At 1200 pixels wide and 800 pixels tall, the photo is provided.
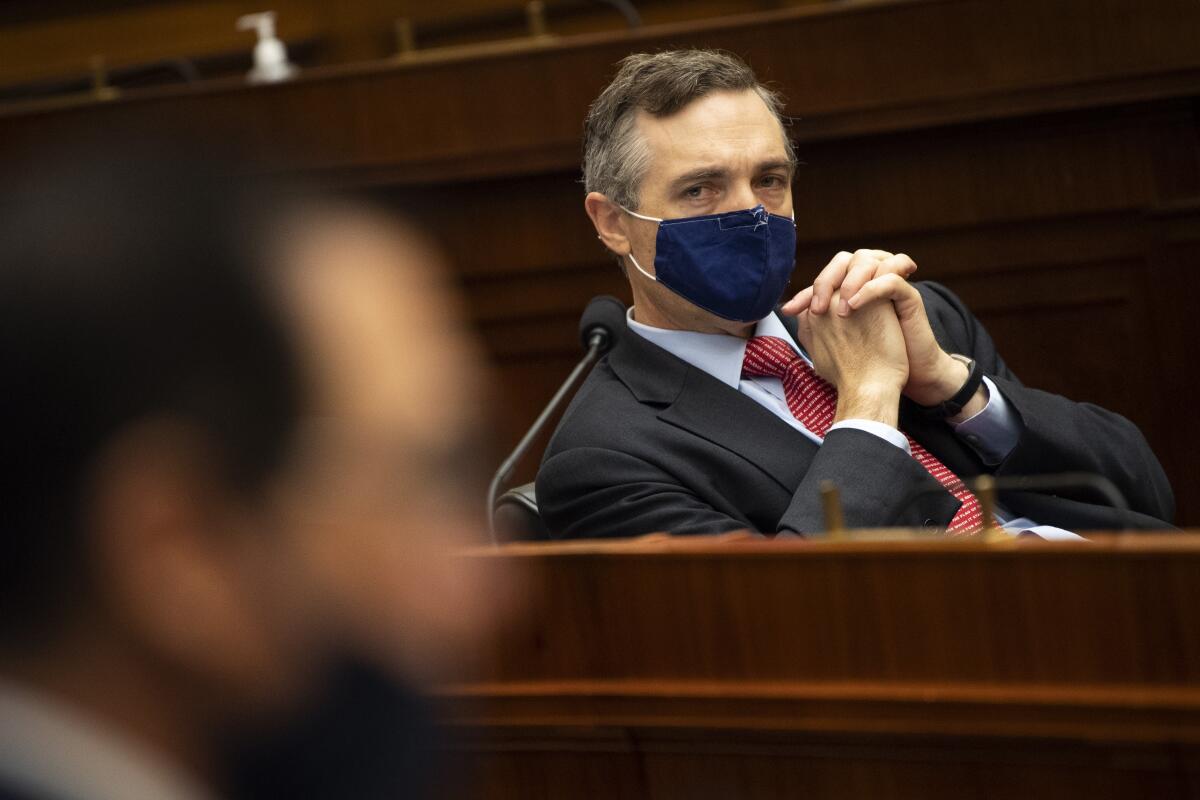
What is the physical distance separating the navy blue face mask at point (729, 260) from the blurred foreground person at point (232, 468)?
1.61 meters

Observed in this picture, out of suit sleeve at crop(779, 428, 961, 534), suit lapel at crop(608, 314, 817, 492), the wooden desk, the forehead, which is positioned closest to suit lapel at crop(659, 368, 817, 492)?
suit lapel at crop(608, 314, 817, 492)

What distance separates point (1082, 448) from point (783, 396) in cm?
43

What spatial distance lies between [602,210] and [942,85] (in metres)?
0.98

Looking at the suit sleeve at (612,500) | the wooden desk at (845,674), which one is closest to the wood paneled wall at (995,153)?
the suit sleeve at (612,500)

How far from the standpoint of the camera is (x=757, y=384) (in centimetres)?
206

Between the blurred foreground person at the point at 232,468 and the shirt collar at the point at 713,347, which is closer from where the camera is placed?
the blurred foreground person at the point at 232,468

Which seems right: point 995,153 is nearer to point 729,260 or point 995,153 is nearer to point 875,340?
point 729,260

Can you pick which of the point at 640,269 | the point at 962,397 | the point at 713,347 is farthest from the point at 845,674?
the point at 640,269

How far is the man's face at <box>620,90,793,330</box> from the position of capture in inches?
83.1

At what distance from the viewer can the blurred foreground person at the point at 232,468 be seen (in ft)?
1.57

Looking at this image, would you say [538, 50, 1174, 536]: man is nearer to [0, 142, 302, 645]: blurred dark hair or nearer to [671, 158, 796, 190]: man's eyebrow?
[671, 158, 796, 190]: man's eyebrow

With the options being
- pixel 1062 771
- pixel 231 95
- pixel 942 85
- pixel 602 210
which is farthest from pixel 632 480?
pixel 231 95

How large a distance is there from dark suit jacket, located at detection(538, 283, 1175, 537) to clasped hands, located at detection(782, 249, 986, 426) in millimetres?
75

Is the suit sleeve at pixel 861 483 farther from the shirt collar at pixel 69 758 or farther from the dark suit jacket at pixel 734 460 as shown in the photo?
the shirt collar at pixel 69 758
